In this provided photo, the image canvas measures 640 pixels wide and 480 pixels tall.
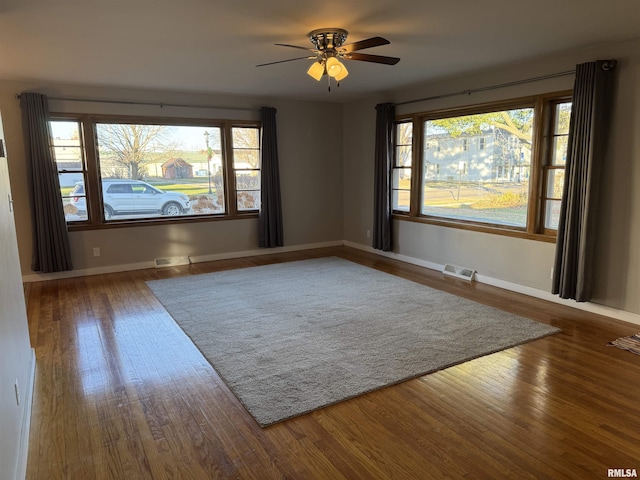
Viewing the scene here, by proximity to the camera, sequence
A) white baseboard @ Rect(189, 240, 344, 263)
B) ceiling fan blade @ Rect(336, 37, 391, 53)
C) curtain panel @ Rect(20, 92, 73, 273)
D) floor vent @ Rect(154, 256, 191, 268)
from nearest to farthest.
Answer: ceiling fan blade @ Rect(336, 37, 391, 53) < curtain panel @ Rect(20, 92, 73, 273) < floor vent @ Rect(154, 256, 191, 268) < white baseboard @ Rect(189, 240, 344, 263)

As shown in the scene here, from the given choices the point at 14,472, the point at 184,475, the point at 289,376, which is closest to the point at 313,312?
the point at 289,376

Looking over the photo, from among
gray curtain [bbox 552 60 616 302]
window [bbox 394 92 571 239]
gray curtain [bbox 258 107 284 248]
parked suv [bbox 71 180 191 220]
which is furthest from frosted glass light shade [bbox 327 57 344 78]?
parked suv [bbox 71 180 191 220]

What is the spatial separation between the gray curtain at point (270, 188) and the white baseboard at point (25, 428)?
4051mm

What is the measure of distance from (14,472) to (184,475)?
2.27 feet

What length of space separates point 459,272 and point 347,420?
356cm

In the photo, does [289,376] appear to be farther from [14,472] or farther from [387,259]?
[387,259]

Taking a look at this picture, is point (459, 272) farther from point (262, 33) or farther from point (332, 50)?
point (262, 33)

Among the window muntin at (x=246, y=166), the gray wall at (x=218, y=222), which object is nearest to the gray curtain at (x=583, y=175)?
the gray wall at (x=218, y=222)

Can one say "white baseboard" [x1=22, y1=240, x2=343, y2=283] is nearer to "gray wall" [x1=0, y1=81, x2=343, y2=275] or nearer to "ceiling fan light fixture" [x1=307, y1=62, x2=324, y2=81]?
"gray wall" [x1=0, y1=81, x2=343, y2=275]

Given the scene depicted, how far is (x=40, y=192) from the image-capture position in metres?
5.18

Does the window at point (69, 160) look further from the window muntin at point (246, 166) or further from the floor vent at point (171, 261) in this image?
the window muntin at point (246, 166)

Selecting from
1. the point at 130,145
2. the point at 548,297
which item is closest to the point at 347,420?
the point at 548,297

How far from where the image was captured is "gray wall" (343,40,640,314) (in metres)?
3.78
